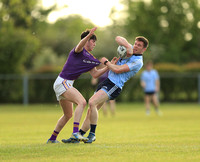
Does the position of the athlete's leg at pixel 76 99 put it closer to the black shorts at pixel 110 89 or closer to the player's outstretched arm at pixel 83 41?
the black shorts at pixel 110 89

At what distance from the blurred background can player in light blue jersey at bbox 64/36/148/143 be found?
1167 cm

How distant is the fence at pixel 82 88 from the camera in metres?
33.1

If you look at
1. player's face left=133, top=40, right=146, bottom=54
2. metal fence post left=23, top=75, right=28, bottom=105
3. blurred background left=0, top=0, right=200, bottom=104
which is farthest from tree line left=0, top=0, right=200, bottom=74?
player's face left=133, top=40, right=146, bottom=54

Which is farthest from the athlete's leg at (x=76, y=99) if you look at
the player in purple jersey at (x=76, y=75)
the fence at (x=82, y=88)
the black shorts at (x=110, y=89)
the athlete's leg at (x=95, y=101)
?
the fence at (x=82, y=88)

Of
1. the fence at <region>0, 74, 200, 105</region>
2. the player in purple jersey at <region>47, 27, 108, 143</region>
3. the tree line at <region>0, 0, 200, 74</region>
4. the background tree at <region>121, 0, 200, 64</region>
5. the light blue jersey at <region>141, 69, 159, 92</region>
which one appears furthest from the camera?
the background tree at <region>121, 0, 200, 64</region>

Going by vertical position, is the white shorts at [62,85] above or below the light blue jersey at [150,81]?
above

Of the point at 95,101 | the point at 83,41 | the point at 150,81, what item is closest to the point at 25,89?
the point at 150,81

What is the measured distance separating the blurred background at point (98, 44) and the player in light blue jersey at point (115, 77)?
11.7 metres

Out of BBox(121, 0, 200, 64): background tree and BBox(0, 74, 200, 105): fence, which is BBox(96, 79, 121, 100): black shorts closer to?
BBox(0, 74, 200, 105): fence

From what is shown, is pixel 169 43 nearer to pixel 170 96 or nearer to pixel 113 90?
pixel 170 96

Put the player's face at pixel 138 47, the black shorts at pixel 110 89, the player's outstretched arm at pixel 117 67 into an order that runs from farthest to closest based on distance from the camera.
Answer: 1. the player's face at pixel 138 47
2. the black shorts at pixel 110 89
3. the player's outstretched arm at pixel 117 67

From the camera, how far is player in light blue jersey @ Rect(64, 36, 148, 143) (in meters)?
9.74

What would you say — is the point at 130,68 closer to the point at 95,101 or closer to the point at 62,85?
the point at 95,101

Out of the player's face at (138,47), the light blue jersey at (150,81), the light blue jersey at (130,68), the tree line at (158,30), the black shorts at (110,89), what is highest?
the tree line at (158,30)
